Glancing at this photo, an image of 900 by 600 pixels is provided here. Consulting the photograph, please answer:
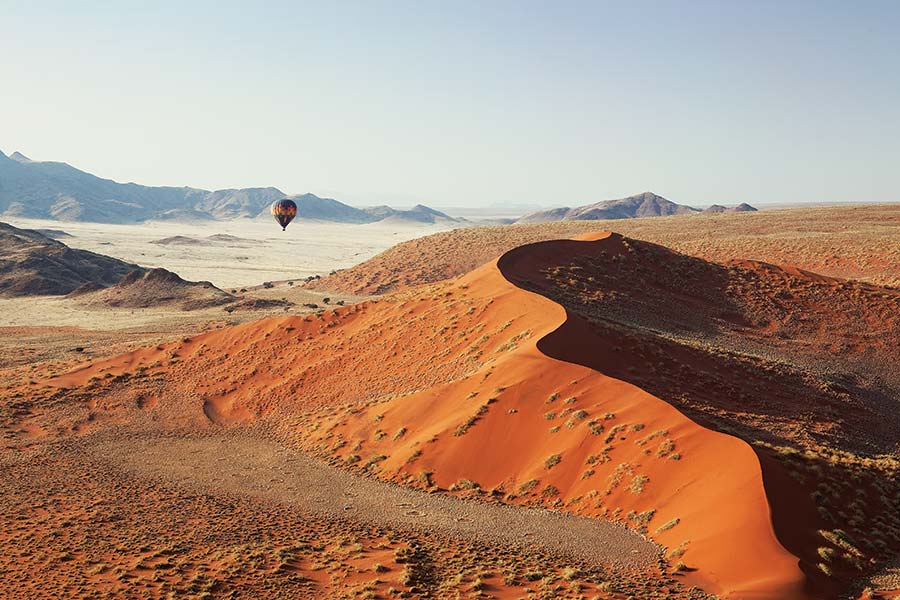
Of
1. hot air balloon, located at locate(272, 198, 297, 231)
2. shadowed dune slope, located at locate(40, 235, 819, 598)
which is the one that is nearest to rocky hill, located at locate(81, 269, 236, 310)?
hot air balloon, located at locate(272, 198, 297, 231)

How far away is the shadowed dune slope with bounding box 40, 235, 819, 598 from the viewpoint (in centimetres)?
1858

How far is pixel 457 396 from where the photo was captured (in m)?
28.0

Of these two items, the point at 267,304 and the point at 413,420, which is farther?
the point at 267,304

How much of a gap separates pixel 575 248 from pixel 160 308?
43.7 meters

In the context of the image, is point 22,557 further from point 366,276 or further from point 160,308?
point 366,276

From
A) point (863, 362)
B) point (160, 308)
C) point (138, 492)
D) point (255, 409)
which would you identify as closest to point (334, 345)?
point (255, 409)

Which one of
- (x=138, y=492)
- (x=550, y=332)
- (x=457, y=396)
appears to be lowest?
(x=138, y=492)

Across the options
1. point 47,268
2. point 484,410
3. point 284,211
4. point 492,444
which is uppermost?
point 284,211

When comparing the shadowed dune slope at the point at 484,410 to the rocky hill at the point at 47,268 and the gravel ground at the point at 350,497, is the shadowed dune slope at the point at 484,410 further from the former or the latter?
the rocky hill at the point at 47,268

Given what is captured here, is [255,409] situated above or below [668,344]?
below

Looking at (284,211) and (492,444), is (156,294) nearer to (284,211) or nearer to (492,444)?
(284,211)

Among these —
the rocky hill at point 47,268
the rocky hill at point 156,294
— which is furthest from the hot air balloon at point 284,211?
the rocky hill at point 47,268

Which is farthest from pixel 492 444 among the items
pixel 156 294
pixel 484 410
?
pixel 156 294

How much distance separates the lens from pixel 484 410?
85.1 ft
